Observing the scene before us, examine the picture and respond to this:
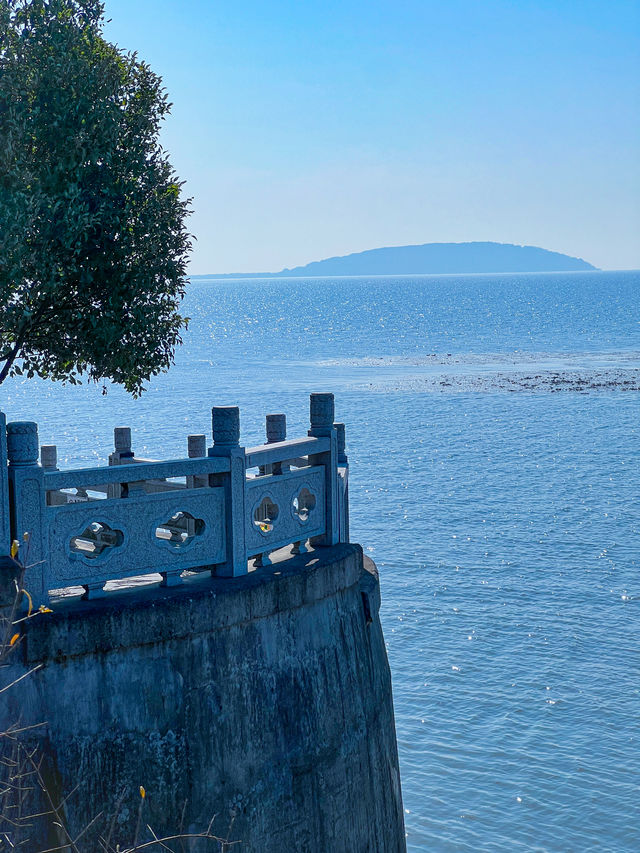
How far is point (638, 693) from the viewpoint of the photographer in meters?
23.2

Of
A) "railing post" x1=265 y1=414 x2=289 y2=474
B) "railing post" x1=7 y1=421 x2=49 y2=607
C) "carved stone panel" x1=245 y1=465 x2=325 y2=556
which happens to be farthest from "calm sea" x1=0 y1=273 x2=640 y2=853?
"railing post" x1=7 y1=421 x2=49 y2=607

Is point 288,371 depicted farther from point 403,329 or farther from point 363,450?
point 403,329

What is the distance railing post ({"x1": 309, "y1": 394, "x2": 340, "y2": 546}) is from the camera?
397 inches

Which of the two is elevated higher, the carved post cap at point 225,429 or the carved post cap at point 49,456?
the carved post cap at point 225,429

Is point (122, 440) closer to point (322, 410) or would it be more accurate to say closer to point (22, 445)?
point (322, 410)

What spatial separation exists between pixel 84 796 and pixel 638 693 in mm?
18210

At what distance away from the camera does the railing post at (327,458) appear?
33.1ft

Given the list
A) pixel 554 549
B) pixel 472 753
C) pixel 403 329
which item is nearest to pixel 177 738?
pixel 472 753

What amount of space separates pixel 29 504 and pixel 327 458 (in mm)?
3261

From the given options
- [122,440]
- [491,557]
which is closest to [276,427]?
[122,440]

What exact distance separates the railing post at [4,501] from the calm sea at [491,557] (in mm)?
12884

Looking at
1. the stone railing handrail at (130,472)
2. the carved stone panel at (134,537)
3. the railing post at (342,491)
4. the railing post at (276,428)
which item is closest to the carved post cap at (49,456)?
the railing post at (276,428)

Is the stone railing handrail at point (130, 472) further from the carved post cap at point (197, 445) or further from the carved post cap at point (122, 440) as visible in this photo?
the carved post cap at point (122, 440)

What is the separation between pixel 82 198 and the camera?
10.6m
